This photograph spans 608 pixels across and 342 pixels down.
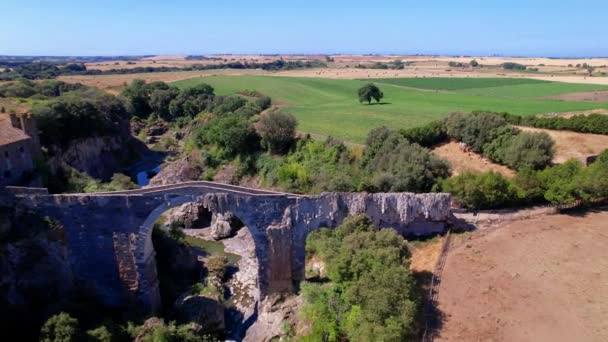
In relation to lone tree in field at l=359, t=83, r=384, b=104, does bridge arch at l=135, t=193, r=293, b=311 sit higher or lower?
lower

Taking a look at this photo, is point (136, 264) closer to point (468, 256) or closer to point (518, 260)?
point (468, 256)

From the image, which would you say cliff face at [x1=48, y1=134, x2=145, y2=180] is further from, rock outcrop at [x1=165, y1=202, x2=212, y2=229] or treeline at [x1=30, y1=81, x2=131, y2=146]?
rock outcrop at [x1=165, y1=202, x2=212, y2=229]

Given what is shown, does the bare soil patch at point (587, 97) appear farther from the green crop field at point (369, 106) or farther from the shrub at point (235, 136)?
the shrub at point (235, 136)

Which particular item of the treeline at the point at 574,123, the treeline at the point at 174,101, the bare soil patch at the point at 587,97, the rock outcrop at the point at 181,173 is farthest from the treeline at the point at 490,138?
the treeline at the point at 174,101

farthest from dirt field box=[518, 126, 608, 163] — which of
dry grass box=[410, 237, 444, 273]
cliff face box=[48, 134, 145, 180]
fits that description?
cliff face box=[48, 134, 145, 180]

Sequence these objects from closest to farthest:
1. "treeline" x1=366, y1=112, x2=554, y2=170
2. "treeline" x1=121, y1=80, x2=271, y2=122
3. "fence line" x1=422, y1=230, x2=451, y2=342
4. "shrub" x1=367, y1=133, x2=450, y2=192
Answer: "fence line" x1=422, y1=230, x2=451, y2=342 → "shrub" x1=367, y1=133, x2=450, y2=192 → "treeline" x1=366, y1=112, x2=554, y2=170 → "treeline" x1=121, y1=80, x2=271, y2=122

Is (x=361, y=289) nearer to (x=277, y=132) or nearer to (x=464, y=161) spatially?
(x=464, y=161)

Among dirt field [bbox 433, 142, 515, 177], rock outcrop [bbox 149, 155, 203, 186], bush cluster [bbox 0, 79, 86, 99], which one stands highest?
bush cluster [bbox 0, 79, 86, 99]
